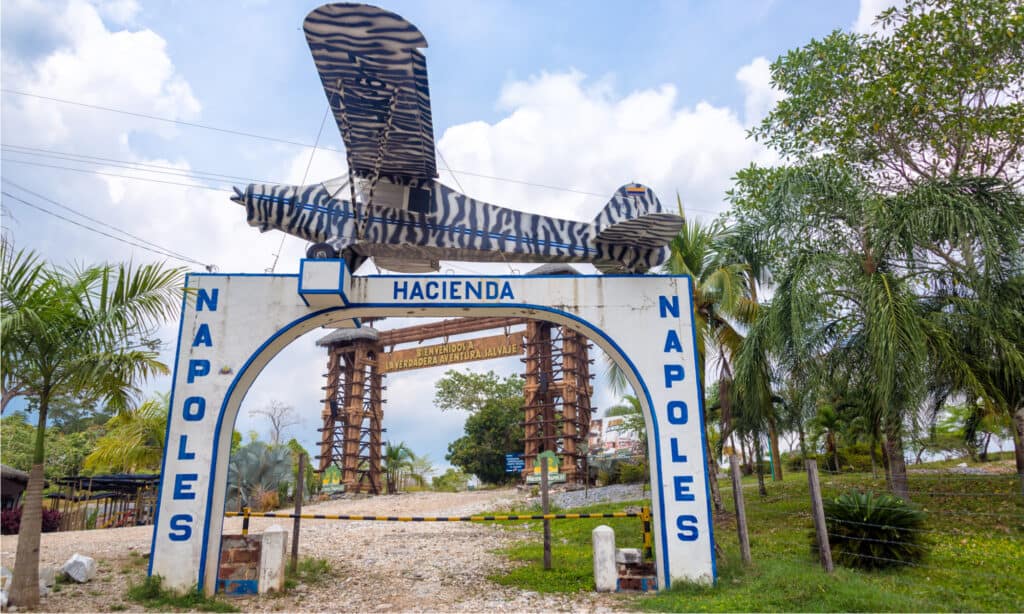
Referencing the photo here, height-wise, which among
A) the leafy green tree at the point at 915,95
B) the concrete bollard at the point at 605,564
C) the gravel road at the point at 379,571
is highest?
the leafy green tree at the point at 915,95

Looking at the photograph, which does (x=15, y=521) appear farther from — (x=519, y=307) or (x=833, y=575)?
(x=833, y=575)

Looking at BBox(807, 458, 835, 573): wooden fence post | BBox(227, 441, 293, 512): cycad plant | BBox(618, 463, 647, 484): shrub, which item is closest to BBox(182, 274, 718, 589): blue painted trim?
BBox(807, 458, 835, 573): wooden fence post

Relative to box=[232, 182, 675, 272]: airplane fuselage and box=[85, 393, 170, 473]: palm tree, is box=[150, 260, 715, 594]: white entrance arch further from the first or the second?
box=[85, 393, 170, 473]: palm tree

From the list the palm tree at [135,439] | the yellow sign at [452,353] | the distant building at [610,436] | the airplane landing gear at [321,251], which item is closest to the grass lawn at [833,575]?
the airplane landing gear at [321,251]

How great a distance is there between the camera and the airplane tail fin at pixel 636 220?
8.98 meters

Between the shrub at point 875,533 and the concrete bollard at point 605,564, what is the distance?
3031mm

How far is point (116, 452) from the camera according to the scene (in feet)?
53.2

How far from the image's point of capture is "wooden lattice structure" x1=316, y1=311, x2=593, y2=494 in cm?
2469

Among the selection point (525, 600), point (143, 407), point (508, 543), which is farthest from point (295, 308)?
point (143, 407)

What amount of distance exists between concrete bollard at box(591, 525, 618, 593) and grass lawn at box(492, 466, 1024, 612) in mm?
387

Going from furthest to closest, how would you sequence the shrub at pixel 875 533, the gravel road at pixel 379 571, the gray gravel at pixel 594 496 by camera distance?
1. the gray gravel at pixel 594 496
2. the shrub at pixel 875 533
3. the gravel road at pixel 379 571

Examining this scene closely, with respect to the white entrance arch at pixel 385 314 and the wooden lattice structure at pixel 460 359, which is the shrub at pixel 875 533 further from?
the wooden lattice structure at pixel 460 359

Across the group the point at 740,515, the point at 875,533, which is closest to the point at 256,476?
the point at 740,515

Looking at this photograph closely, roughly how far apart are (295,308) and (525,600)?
4739mm
